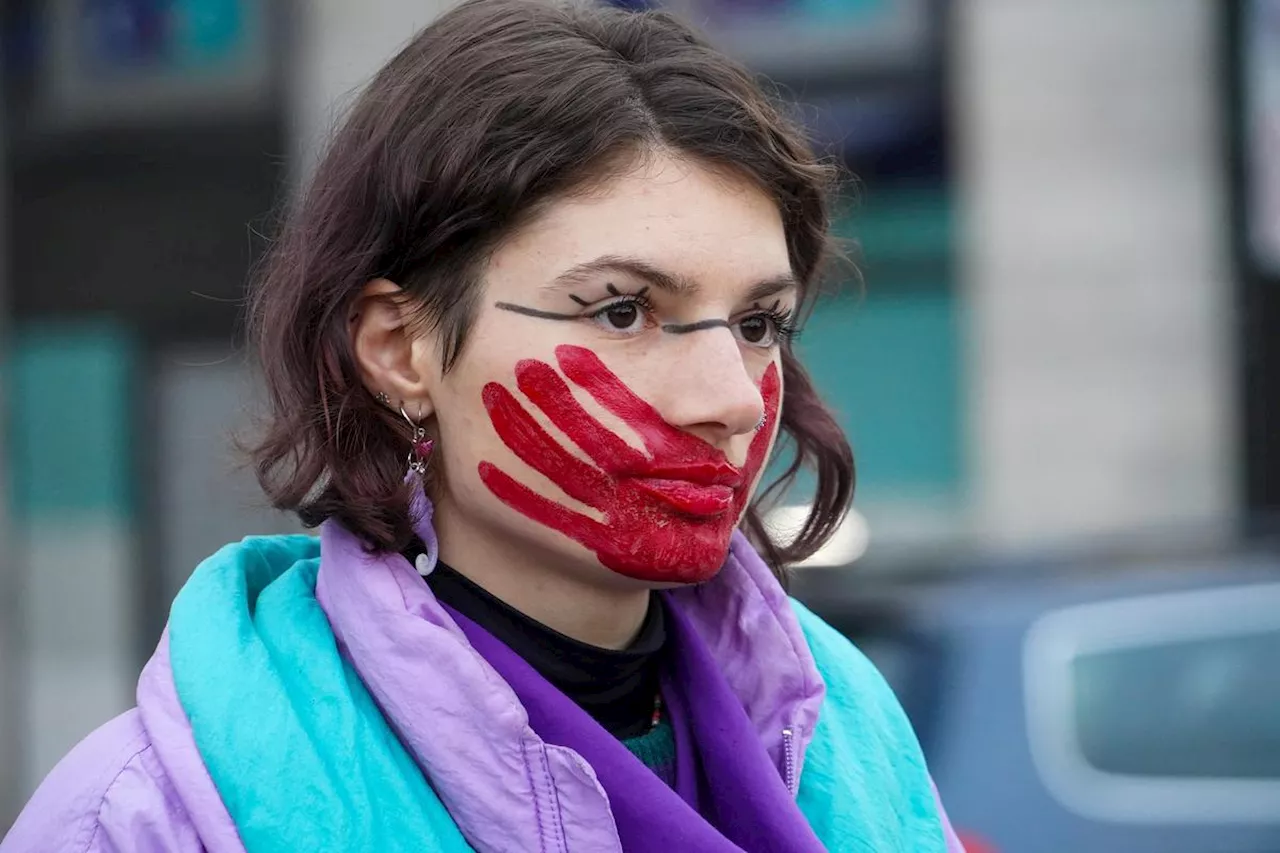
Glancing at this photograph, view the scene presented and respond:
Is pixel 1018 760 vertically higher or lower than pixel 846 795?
lower

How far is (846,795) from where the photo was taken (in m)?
1.99

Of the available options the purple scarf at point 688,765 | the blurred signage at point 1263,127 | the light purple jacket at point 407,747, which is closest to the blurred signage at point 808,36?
the blurred signage at point 1263,127

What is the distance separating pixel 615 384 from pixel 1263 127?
6.80 metres

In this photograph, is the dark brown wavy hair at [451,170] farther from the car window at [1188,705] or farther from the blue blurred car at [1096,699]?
the car window at [1188,705]

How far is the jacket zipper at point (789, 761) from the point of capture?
1997mm

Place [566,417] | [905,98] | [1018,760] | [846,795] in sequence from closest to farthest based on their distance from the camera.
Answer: [566,417], [846,795], [1018,760], [905,98]

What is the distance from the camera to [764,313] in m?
1.98

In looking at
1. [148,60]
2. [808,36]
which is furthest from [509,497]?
[148,60]

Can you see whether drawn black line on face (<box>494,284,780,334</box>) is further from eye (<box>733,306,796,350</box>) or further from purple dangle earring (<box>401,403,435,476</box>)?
purple dangle earring (<box>401,403,435,476</box>)

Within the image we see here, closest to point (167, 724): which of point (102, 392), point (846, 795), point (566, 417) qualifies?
point (566, 417)

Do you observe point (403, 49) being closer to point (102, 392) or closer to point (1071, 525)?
point (1071, 525)

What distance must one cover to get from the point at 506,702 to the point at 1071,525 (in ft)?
21.6

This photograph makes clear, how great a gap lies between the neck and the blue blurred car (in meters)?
1.97

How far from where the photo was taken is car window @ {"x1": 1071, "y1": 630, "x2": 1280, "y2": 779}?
12.7ft
